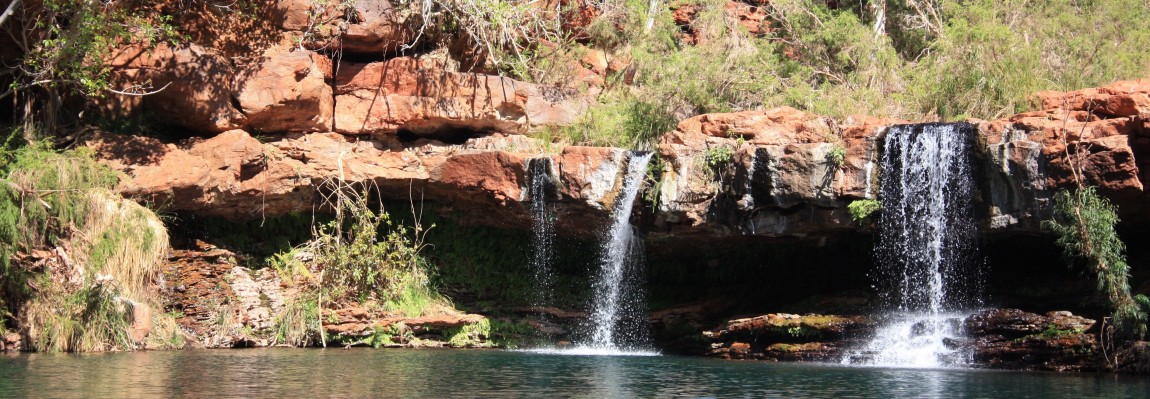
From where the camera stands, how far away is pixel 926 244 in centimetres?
1534

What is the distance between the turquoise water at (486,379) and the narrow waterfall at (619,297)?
2.81 meters

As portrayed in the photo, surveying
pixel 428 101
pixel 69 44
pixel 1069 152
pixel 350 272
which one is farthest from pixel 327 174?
pixel 1069 152

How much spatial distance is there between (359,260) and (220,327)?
7.84 feet

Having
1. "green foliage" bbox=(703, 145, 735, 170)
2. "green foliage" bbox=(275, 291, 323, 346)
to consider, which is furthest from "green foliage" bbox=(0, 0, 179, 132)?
"green foliage" bbox=(703, 145, 735, 170)

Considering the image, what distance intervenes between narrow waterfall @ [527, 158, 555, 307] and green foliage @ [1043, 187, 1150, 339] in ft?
24.0

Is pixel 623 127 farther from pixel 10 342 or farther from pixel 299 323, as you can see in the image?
pixel 10 342

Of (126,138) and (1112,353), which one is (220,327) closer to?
(126,138)

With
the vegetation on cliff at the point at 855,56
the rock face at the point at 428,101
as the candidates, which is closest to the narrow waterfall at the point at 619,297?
the vegetation on cliff at the point at 855,56

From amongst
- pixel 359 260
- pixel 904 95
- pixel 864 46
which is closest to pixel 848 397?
pixel 359 260

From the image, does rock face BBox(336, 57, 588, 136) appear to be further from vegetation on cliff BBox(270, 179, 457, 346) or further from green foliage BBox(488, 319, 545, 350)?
green foliage BBox(488, 319, 545, 350)

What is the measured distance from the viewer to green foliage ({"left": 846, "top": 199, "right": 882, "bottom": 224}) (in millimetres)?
14781

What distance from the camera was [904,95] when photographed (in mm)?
20047

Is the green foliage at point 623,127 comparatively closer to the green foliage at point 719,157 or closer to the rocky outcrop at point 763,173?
the rocky outcrop at point 763,173

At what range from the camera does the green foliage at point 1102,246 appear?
1302 cm
